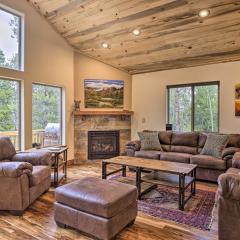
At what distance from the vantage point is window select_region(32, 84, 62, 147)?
4.90 meters

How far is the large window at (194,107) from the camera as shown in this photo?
545 cm

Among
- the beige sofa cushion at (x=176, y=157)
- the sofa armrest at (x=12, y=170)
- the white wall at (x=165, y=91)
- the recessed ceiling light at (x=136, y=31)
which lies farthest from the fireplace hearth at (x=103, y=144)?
the sofa armrest at (x=12, y=170)

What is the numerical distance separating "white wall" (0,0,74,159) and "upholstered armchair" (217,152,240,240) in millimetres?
3830

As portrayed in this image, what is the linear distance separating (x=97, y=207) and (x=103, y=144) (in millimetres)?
3931

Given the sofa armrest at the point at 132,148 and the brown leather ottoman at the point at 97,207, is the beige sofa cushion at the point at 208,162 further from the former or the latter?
the brown leather ottoman at the point at 97,207

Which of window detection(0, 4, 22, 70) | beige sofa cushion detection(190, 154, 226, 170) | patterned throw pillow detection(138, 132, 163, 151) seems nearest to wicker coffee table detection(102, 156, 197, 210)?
beige sofa cushion detection(190, 154, 226, 170)

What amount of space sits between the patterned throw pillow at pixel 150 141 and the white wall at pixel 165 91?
3.30 ft

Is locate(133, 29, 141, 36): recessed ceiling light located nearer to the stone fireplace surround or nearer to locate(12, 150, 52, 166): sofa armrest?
the stone fireplace surround

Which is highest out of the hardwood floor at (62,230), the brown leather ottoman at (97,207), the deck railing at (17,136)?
the deck railing at (17,136)

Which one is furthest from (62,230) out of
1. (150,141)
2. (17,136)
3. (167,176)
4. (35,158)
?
(150,141)

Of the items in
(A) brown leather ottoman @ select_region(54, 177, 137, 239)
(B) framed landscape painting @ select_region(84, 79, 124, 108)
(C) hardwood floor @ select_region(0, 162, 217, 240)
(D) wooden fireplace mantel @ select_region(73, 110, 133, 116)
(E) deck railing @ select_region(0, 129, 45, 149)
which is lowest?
(C) hardwood floor @ select_region(0, 162, 217, 240)

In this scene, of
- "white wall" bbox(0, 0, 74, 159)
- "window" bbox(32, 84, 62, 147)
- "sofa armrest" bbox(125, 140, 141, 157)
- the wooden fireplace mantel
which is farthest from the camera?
the wooden fireplace mantel

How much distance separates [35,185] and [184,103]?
4.25m

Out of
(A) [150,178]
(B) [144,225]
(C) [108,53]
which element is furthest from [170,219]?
(C) [108,53]
